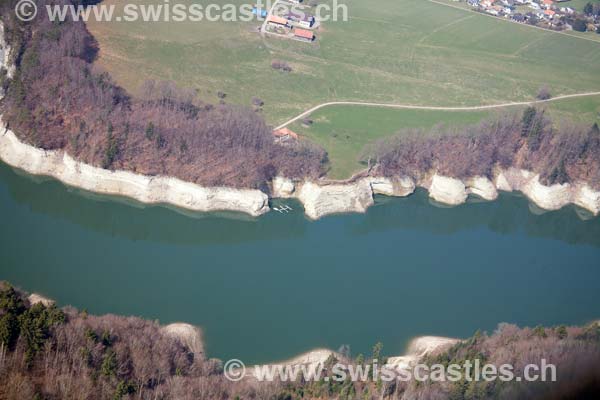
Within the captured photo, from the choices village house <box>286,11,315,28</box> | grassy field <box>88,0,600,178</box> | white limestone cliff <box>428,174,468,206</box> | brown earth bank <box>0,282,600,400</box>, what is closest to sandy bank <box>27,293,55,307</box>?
brown earth bank <box>0,282,600,400</box>

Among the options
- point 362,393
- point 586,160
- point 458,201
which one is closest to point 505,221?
point 458,201

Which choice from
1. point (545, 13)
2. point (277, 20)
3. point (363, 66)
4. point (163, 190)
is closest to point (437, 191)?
point (363, 66)

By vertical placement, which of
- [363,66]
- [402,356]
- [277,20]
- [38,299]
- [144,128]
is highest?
[277,20]

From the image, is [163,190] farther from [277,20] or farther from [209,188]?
[277,20]

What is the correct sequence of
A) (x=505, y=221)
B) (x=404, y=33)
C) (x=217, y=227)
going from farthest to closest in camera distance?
(x=404, y=33) < (x=505, y=221) < (x=217, y=227)

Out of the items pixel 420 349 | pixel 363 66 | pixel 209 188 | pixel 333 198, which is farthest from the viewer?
pixel 363 66

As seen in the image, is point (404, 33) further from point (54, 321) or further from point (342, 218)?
point (54, 321)
